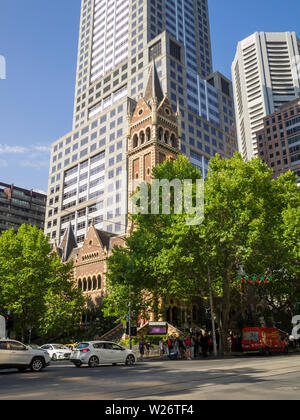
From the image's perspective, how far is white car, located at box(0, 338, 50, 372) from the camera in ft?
54.4

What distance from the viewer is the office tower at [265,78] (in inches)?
6959

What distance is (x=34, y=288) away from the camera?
40219mm

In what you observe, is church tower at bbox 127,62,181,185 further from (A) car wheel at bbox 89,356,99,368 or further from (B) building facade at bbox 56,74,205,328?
(A) car wheel at bbox 89,356,99,368

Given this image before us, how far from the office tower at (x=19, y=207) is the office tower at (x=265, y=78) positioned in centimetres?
10051

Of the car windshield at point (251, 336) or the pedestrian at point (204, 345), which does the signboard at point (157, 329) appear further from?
the car windshield at point (251, 336)

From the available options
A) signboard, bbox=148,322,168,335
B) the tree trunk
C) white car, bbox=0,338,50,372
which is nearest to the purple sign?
signboard, bbox=148,322,168,335

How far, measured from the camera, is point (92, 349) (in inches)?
790

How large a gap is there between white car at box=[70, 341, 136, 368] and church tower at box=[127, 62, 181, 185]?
110 feet

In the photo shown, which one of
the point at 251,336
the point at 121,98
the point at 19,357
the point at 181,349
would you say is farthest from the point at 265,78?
the point at 19,357

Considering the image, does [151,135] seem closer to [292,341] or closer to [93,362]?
[292,341]

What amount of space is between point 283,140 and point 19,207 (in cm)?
9292
